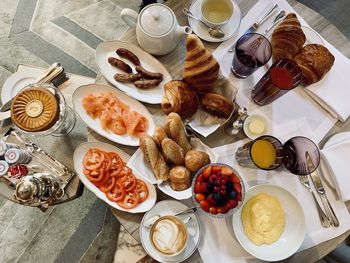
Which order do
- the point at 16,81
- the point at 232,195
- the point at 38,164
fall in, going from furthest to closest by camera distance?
1. the point at 16,81
2. the point at 38,164
3. the point at 232,195

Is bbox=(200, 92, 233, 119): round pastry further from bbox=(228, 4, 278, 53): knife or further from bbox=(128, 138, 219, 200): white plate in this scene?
bbox=(228, 4, 278, 53): knife

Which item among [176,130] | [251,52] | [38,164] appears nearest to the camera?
[176,130]

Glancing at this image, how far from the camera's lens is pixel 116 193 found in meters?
1.21

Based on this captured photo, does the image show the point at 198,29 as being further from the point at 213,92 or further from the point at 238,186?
the point at 238,186

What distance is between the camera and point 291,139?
3.86ft

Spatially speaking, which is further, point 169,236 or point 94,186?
point 94,186

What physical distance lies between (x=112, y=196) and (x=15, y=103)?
499mm

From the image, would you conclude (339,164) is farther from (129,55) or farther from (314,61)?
(129,55)

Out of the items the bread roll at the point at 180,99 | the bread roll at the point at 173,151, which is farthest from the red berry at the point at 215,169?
the bread roll at the point at 180,99

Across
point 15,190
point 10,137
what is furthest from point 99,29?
point 15,190

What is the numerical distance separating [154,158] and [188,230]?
0.26 meters

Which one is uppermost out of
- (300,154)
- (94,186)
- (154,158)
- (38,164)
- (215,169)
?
(300,154)

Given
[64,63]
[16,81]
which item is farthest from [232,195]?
[64,63]

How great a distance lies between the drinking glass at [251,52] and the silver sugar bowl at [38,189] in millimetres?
821
